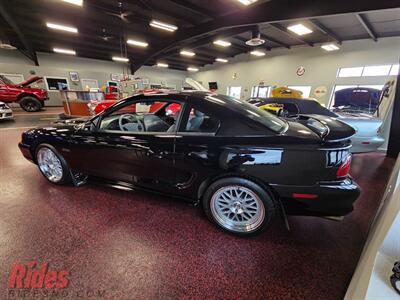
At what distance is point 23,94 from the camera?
10000 mm

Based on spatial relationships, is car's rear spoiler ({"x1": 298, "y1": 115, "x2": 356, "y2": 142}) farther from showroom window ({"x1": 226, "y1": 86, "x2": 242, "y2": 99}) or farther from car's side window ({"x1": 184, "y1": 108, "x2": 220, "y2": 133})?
showroom window ({"x1": 226, "y1": 86, "x2": 242, "y2": 99})

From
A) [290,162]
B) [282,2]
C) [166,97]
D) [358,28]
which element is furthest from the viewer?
[358,28]

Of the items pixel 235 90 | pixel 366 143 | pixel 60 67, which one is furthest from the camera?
pixel 235 90

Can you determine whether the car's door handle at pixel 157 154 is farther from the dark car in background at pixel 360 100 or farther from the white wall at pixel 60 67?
the white wall at pixel 60 67

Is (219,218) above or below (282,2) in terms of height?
below

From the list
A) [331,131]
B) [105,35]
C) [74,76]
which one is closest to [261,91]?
[105,35]

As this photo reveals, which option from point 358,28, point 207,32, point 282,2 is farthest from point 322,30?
point 207,32

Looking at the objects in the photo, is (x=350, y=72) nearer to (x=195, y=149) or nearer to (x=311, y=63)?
(x=311, y=63)

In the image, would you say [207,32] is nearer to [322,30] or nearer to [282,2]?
[282,2]

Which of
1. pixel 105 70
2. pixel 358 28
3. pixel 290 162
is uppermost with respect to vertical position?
pixel 358 28

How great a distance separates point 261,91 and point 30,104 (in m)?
15.0

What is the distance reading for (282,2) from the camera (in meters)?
4.97

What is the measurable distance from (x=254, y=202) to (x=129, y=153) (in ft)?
4.59

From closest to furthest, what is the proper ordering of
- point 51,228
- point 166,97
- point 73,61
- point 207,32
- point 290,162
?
point 290,162
point 51,228
point 166,97
point 207,32
point 73,61
